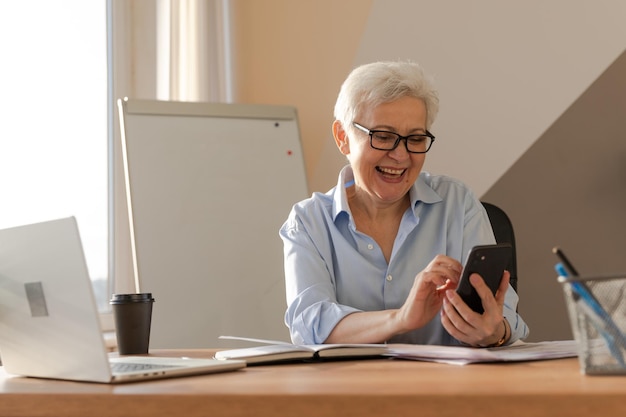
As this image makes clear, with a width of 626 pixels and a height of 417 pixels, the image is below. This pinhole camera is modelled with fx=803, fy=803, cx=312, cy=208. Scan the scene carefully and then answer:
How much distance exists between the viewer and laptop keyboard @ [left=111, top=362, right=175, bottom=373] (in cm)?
115

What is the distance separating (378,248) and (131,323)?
2.09 ft

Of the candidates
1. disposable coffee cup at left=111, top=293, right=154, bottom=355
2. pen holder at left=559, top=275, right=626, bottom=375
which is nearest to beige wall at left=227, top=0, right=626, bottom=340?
disposable coffee cup at left=111, top=293, right=154, bottom=355

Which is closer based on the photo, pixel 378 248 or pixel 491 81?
pixel 378 248

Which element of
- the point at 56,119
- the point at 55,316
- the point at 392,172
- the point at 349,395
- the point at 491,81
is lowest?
the point at 349,395

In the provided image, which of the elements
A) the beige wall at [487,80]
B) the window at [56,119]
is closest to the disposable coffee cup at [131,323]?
the window at [56,119]

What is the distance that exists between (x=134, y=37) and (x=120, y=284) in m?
1.04

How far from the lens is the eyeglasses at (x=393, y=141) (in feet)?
6.44

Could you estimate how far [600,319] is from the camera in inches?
38.1

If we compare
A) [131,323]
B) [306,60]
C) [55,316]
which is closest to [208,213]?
[306,60]

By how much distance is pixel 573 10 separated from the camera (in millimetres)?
3334

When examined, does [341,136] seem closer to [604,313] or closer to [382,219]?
[382,219]

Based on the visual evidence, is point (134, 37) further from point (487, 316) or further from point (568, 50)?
point (487, 316)

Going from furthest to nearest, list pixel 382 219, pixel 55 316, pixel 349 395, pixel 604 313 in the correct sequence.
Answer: pixel 382 219
pixel 55 316
pixel 604 313
pixel 349 395
